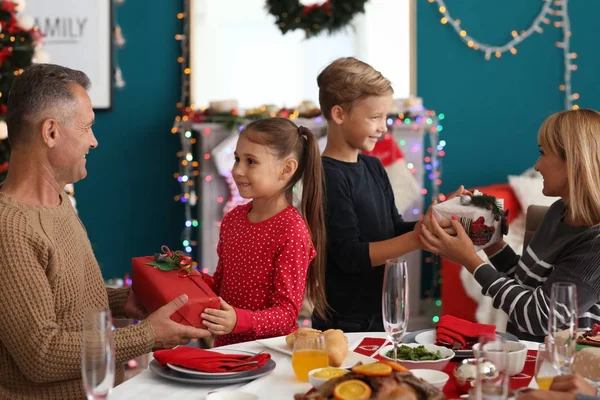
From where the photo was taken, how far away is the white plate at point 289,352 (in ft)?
6.01

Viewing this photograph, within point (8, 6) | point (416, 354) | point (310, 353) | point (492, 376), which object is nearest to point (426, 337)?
point (416, 354)

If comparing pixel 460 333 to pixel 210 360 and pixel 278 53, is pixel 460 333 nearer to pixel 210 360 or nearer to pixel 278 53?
pixel 210 360

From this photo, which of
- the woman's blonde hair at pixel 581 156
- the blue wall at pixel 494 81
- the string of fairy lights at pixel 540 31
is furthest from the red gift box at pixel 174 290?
the string of fairy lights at pixel 540 31

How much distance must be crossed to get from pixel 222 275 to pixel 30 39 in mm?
2361

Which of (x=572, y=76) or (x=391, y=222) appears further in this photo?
(x=572, y=76)

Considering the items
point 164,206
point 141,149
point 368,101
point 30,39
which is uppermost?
point 30,39

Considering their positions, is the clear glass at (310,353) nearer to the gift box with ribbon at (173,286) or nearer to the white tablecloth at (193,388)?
the white tablecloth at (193,388)

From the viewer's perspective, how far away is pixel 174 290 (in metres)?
2.09

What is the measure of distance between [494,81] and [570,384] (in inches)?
172

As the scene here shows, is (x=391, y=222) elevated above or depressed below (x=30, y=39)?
below

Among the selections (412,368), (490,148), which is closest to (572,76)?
(490,148)

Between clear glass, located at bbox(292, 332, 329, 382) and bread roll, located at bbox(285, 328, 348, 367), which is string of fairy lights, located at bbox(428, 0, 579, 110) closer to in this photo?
bread roll, located at bbox(285, 328, 348, 367)

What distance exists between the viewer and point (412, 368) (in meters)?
1.72

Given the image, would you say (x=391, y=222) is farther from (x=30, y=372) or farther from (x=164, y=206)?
(x=164, y=206)
